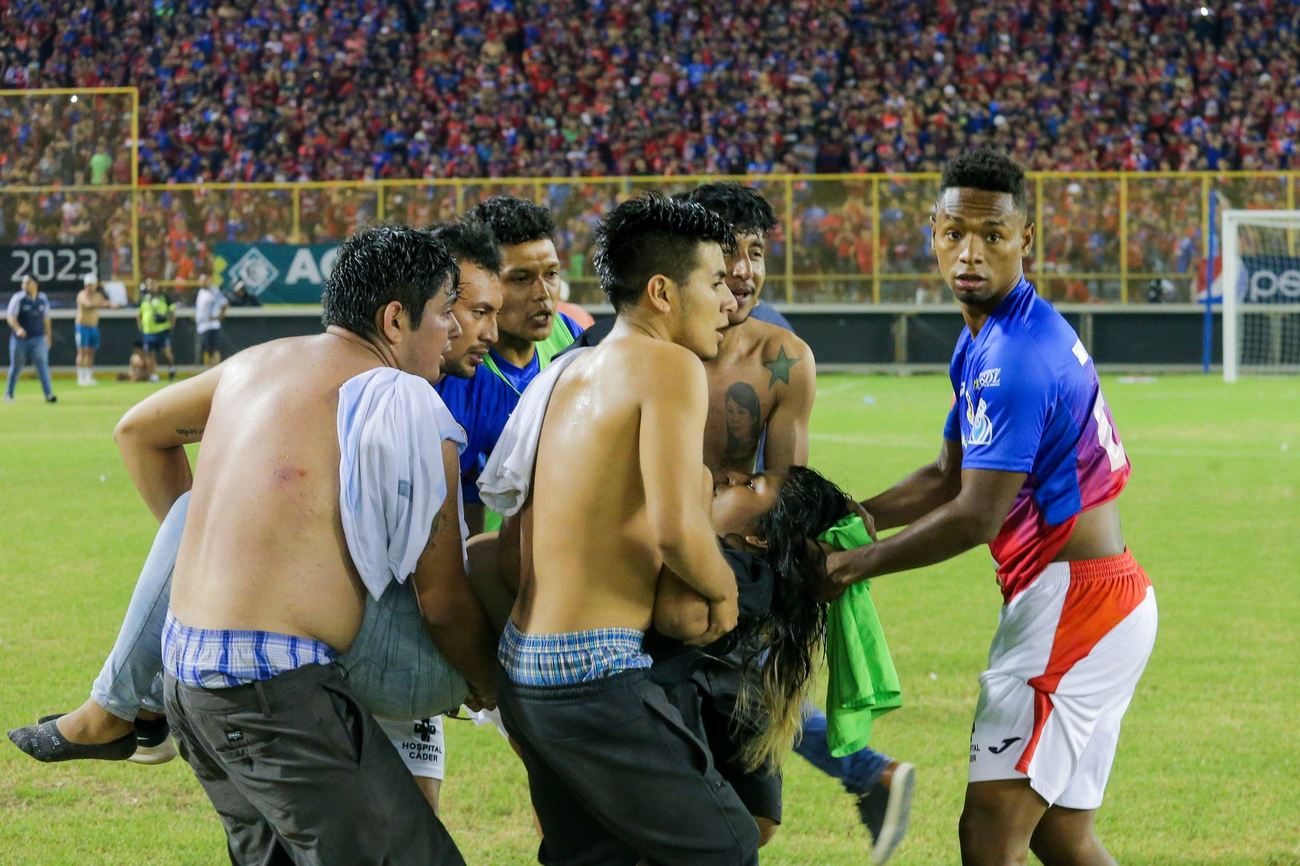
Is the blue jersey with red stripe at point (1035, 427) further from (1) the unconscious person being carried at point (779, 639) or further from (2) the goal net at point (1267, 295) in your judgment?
(2) the goal net at point (1267, 295)

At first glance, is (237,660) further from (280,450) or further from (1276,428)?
(1276,428)

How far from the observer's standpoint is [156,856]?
17.1 feet

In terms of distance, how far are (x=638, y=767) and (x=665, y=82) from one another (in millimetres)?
34823

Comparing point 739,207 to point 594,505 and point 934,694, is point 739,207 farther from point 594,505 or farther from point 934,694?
point 934,694

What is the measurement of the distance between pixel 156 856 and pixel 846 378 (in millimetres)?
24615

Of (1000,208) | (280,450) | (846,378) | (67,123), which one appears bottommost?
(846,378)

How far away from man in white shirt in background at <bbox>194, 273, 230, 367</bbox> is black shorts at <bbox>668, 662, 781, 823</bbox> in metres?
26.4

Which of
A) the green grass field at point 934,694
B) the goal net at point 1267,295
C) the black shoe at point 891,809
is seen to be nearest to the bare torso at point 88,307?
the green grass field at point 934,694

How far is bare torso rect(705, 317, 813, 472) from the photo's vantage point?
507cm

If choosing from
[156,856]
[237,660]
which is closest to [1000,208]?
[237,660]

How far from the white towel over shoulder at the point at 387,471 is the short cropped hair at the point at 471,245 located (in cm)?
131

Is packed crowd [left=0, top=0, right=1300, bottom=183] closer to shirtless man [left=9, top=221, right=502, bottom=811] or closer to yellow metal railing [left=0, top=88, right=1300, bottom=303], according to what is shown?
yellow metal railing [left=0, top=88, right=1300, bottom=303]

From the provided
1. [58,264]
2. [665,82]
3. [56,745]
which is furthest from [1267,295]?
[56,745]

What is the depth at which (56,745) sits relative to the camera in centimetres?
421
